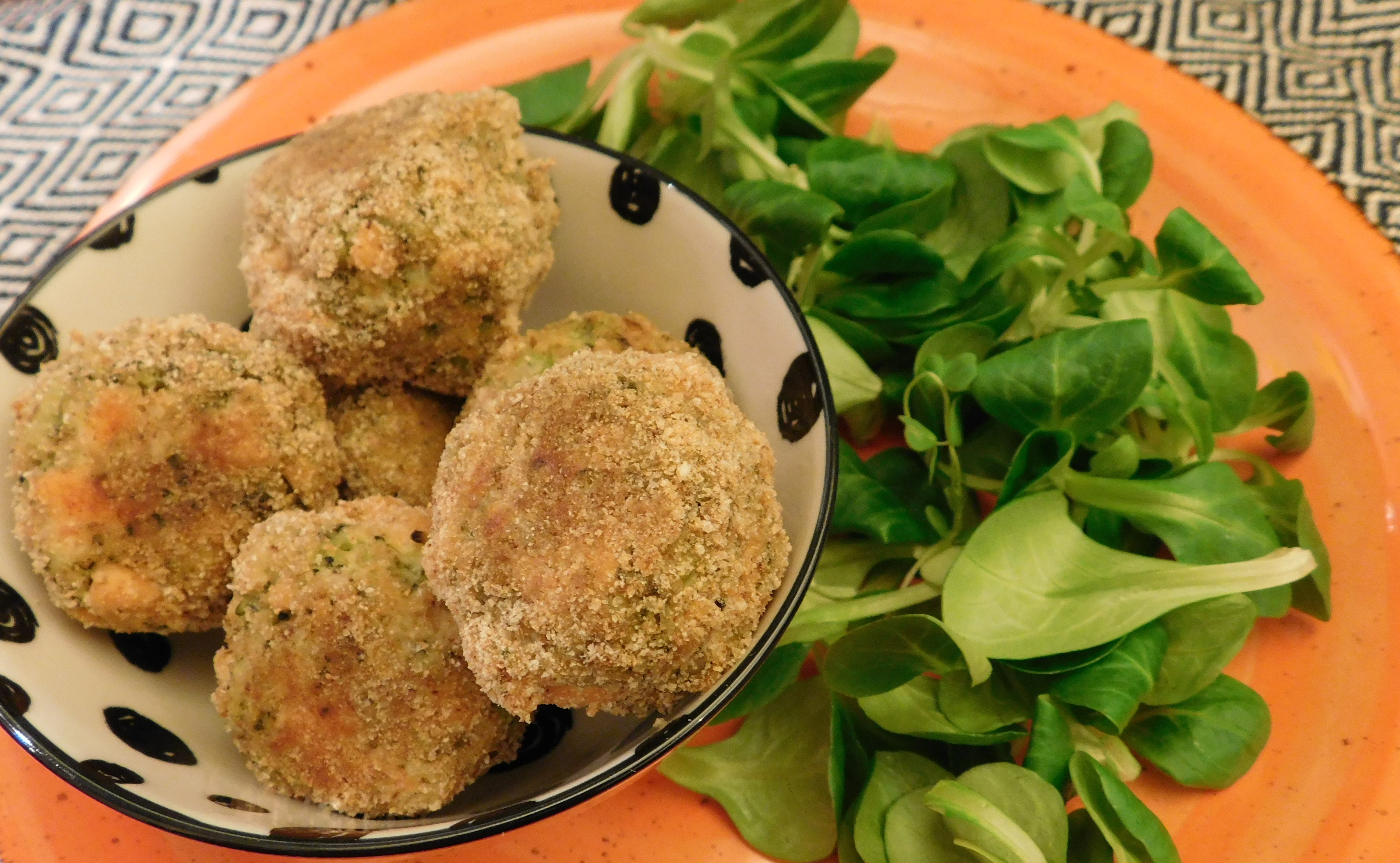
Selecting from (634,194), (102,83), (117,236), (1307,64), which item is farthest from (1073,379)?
(102,83)

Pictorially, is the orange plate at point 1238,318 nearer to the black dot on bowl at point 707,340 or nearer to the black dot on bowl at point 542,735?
the black dot on bowl at point 542,735

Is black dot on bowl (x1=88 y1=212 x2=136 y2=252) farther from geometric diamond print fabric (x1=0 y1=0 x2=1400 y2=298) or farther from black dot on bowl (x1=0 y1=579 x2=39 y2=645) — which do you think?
geometric diamond print fabric (x1=0 y1=0 x2=1400 y2=298)

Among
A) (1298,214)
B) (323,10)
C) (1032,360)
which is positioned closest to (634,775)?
(1032,360)

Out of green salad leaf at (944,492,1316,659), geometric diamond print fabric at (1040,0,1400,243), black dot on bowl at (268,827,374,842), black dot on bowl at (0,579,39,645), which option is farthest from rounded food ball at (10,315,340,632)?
geometric diamond print fabric at (1040,0,1400,243)

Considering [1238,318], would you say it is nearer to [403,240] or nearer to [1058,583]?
[1058,583]

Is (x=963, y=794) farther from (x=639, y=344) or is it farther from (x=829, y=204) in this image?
(x=829, y=204)
